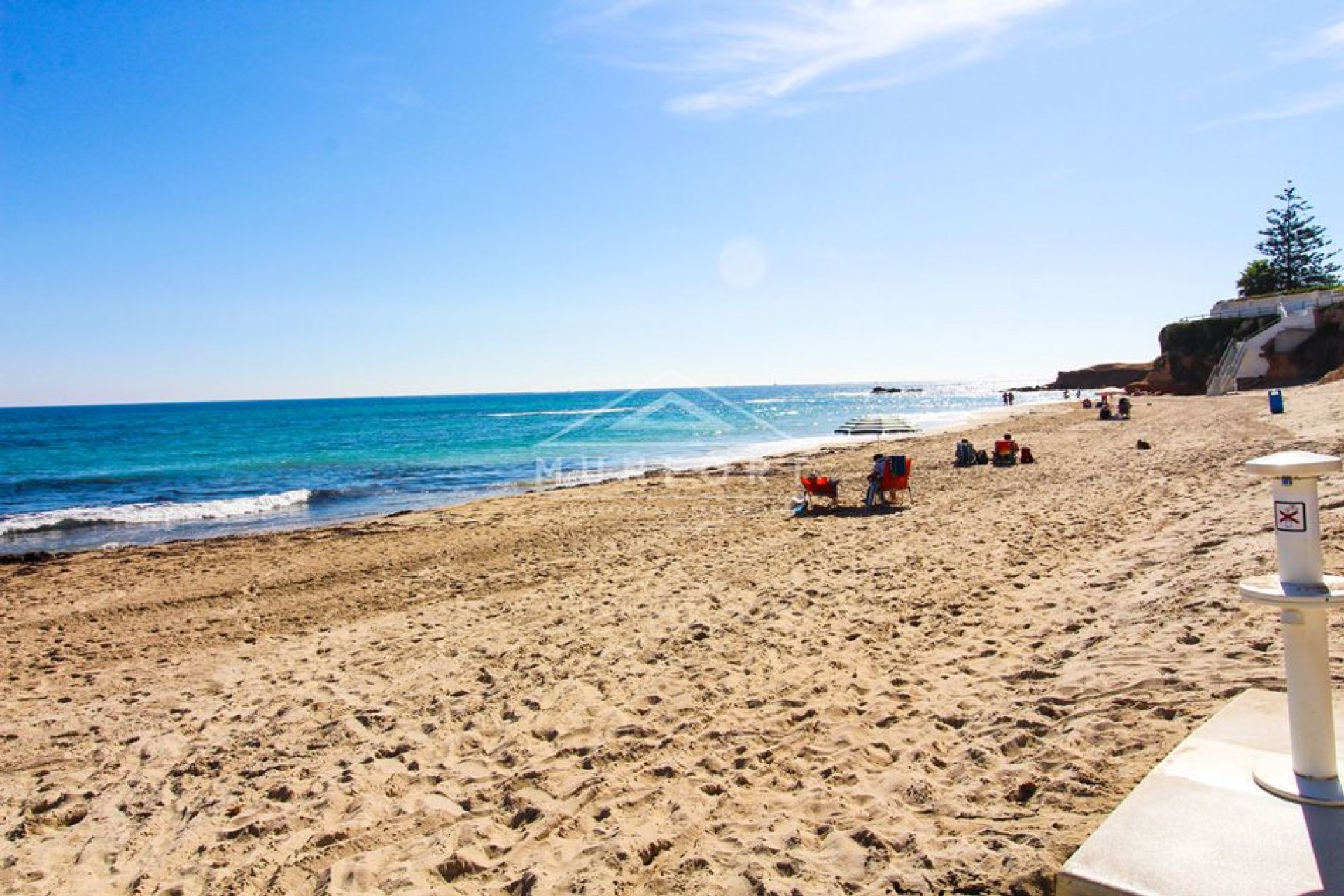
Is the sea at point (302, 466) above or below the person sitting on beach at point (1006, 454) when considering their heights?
below

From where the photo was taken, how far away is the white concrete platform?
91.8 inches

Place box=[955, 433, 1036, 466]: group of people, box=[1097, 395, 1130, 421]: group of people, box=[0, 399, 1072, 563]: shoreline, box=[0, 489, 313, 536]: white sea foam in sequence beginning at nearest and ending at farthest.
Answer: box=[0, 399, 1072, 563]: shoreline, box=[0, 489, 313, 536]: white sea foam, box=[955, 433, 1036, 466]: group of people, box=[1097, 395, 1130, 421]: group of people

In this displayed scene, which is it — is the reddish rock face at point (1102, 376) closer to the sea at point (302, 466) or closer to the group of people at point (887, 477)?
the sea at point (302, 466)

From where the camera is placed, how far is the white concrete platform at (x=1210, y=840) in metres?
2.33

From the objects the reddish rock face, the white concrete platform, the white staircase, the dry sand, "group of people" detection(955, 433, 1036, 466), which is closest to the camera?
the white concrete platform

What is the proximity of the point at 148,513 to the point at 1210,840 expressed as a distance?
22.4 m

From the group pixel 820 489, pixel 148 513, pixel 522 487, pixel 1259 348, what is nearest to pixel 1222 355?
pixel 1259 348

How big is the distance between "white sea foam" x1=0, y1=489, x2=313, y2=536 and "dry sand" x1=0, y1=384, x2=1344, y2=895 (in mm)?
Answer: 8599

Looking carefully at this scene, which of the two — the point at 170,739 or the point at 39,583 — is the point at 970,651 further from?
the point at 39,583

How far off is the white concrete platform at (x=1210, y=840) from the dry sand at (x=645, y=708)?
270mm

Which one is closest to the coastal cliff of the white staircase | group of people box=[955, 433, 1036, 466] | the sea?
the white staircase

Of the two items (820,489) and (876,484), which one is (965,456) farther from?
(820,489)

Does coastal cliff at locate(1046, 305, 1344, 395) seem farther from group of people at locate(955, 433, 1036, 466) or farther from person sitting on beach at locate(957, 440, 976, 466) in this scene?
person sitting on beach at locate(957, 440, 976, 466)

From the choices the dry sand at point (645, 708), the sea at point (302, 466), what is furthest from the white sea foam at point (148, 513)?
the dry sand at point (645, 708)
